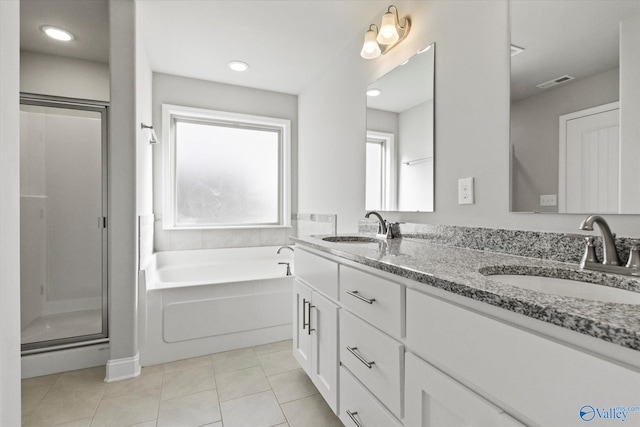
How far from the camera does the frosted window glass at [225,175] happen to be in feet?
10.7

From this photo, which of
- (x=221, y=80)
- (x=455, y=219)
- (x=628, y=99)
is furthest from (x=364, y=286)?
(x=221, y=80)

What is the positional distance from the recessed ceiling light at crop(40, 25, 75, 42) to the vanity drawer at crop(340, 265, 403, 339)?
266cm

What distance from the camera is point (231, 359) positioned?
7.29 feet

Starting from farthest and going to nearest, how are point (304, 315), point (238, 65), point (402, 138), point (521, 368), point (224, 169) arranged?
point (224, 169) → point (238, 65) → point (402, 138) → point (304, 315) → point (521, 368)

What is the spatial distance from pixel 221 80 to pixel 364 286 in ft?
9.50

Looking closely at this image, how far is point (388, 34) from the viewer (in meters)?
1.83

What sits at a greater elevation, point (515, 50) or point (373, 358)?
point (515, 50)

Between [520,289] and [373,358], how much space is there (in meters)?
0.60

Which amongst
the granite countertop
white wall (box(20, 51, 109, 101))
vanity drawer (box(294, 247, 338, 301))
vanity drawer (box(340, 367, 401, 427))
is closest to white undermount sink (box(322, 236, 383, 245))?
vanity drawer (box(294, 247, 338, 301))

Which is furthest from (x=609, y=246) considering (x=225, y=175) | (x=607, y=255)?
(x=225, y=175)

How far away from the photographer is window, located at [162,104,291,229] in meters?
3.20

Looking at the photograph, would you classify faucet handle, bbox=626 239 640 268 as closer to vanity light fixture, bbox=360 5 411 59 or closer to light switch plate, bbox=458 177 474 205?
light switch plate, bbox=458 177 474 205

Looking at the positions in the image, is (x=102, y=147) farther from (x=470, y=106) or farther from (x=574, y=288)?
(x=574, y=288)

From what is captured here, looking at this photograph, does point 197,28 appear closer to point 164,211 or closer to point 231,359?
point 164,211
